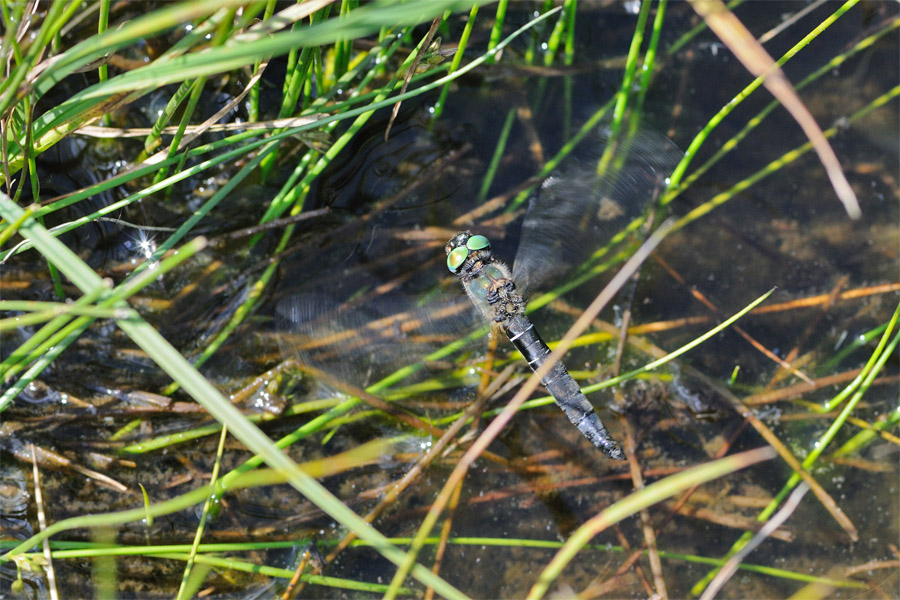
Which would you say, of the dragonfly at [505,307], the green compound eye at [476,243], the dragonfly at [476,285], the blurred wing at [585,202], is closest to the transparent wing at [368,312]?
the dragonfly at [476,285]

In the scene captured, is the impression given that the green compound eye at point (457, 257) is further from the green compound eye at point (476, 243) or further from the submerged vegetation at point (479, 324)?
the submerged vegetation at point (479, 324)

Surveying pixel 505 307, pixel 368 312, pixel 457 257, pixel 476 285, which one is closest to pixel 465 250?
pixel 457 257

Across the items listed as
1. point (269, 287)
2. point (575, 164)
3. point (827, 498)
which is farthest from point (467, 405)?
point (827, 498)

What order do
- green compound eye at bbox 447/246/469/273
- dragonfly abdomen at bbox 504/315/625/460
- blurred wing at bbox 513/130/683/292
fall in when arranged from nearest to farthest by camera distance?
dragonfly abdomen at bbox 504/315/625/460 → green compound eye at bbox 447/246/469/273 → blurred wing at bbox 513/130/683/292

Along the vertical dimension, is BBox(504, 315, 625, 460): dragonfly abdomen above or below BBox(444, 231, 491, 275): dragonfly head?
below

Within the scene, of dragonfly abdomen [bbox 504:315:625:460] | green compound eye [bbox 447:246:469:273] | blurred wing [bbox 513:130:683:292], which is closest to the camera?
dragonfly abdomen [bbox 504:315:625:460]

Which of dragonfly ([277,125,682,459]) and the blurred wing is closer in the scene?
dragonfly ([277,125,682,459])

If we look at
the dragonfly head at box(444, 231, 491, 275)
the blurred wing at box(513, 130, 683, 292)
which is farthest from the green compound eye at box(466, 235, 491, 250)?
the blurred wing at box(513, 130, 683, 292)

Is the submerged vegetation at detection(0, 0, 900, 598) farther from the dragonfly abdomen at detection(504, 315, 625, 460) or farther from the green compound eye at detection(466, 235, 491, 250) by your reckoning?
the green compound eye at detection(466, 235, 491, 250)

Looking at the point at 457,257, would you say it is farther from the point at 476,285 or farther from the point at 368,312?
the point at 368,312
